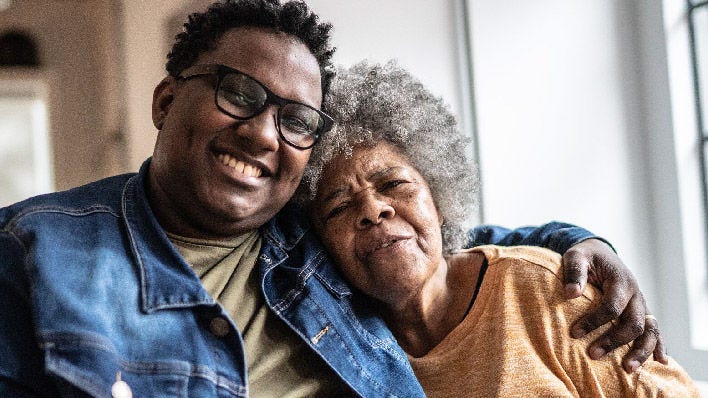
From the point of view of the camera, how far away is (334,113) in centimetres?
145

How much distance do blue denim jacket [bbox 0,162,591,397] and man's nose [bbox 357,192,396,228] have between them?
0.52 ft

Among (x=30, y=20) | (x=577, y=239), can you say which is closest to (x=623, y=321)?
(x=577, y=239)

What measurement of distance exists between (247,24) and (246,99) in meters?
0.18

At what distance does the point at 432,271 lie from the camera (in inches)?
56.0

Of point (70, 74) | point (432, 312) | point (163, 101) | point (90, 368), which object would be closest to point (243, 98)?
point (163, 101)

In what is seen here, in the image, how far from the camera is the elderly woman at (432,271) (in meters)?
1.32

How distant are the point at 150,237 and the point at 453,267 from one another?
2.58ft

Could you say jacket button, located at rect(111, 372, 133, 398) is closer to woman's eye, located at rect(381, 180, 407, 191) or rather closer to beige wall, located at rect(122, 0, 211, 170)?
woman's eye, located at rect(381, 180, 407, 191)

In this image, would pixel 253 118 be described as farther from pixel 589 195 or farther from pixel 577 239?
pixel 589 195

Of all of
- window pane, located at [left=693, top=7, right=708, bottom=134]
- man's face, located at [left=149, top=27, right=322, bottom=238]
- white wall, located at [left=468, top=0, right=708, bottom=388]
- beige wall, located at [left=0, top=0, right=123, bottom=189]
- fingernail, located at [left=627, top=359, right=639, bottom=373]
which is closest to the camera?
man's face, located at [left=149, top=27, right=322, bottom=238]

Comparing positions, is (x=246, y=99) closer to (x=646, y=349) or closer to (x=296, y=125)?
(x=296, y=125)

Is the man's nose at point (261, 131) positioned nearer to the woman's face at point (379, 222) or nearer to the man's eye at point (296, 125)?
the man's eye at point (296, 125)

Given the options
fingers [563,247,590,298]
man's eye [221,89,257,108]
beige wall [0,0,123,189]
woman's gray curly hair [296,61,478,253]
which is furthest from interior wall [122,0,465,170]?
beige wall [0,0,123,189]

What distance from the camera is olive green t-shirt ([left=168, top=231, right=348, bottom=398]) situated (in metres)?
1.20
